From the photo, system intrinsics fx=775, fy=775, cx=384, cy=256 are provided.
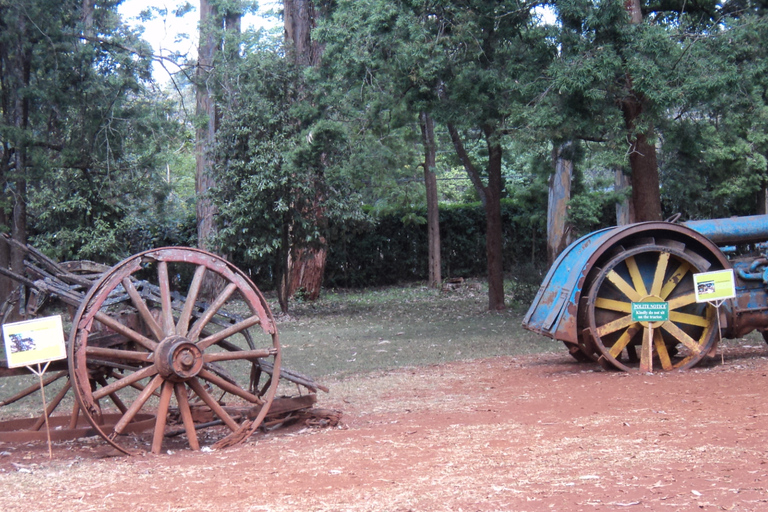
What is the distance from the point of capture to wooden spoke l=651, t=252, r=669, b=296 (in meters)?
9.57

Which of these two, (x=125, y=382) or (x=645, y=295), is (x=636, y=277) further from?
(x=125, y=382)

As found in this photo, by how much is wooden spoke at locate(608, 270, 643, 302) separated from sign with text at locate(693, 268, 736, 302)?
684 mm

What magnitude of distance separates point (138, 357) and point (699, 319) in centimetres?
692

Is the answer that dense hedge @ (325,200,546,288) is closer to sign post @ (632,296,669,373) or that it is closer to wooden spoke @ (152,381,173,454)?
sign post @ (632,296,669,373)

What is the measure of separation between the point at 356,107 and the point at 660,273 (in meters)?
8.09

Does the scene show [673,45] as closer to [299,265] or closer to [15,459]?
[15,459]

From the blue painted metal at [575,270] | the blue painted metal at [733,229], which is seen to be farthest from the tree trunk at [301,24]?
the blue painted metal at [733,229]

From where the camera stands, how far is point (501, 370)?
10.8m

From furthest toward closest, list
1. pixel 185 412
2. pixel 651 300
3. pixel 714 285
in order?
1. pixel 651 300
2. pixel 714 285
3. pixel 185 412

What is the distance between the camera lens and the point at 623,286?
9.56 metres

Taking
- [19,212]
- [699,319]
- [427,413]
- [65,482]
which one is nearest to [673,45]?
[699,319]

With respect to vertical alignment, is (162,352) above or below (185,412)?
above

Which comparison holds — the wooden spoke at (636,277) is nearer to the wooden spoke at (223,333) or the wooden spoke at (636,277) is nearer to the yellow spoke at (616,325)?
the yellow spoke at (616,325)

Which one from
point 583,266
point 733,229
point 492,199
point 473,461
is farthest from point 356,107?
point 473,461
